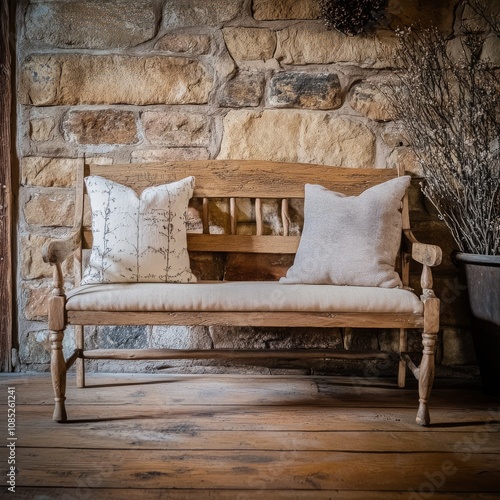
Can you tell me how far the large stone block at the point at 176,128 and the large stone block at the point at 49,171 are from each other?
41 centimetres

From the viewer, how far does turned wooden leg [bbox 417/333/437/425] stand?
1.69 m

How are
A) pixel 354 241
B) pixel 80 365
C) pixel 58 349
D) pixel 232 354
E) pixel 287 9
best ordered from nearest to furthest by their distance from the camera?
pixel 58 349 → pixel 354 241 → pixel 232 354 → pixel 80 365 → pixel 287 9

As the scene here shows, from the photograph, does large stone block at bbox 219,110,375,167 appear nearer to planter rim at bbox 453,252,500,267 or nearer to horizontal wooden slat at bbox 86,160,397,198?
horizontal wooden slat at bbox 86,160,397,198

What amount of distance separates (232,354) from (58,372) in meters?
0.68

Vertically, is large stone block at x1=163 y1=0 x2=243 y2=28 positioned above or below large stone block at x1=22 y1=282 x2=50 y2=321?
above

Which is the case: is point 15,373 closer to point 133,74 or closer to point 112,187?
point 112,187

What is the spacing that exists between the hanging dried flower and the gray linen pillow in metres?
0.81

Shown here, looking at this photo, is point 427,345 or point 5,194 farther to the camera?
point 5,194

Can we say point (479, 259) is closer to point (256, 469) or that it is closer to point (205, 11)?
point (256, 469)

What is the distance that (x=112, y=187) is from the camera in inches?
79.6

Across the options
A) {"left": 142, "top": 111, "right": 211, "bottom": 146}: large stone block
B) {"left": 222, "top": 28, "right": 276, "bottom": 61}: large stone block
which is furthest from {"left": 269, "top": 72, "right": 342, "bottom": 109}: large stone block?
{"left": 142, "top": 111, "right": 211, "bottom": 146}: large stone block

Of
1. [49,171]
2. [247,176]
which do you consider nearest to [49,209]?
[49,171]

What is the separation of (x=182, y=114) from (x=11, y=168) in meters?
0.88

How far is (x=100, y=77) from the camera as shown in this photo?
2.31 metres
